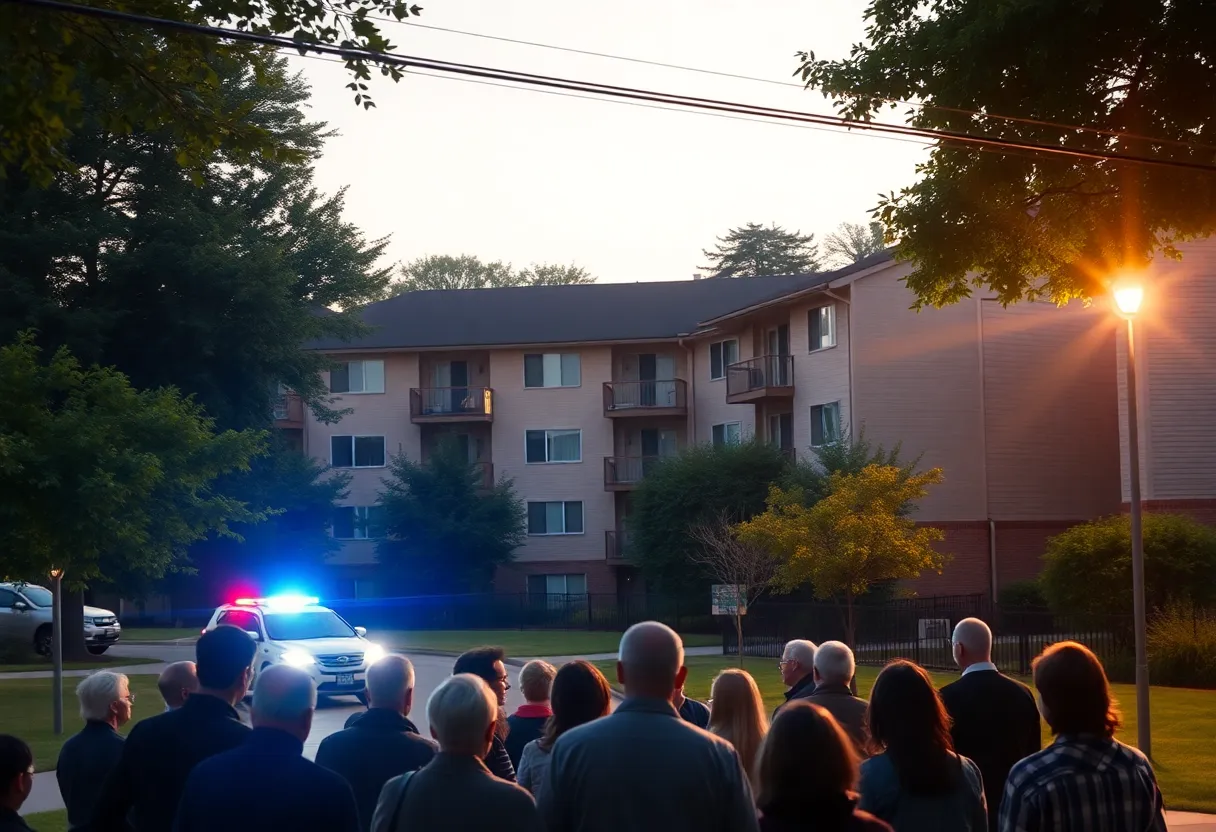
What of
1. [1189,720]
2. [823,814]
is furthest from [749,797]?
[1189,720]

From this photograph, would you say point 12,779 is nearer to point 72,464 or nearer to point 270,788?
point 270,788

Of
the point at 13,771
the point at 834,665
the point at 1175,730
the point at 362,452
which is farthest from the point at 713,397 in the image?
the point at 13,771

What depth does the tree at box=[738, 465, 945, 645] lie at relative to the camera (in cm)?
2870

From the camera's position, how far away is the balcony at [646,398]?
58719 millimetres

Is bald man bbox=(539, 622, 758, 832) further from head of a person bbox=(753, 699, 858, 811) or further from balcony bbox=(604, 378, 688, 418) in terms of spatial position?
balcony bbox=(604, 378, 688, 418)

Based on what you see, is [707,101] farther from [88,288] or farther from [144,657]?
[144,657]

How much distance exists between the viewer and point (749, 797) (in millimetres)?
4789

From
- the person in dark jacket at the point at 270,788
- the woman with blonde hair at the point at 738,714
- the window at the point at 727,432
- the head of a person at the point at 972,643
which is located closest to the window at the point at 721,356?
the window at the point at 727,432

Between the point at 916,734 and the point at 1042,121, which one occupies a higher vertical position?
the point at 1042,121

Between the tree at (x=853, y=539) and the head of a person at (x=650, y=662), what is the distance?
2379 centimetres

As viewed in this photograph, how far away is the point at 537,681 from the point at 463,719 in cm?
273

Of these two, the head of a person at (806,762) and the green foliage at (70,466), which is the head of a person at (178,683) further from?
the green foliage at (70,466)

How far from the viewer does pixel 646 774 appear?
4.77 meters

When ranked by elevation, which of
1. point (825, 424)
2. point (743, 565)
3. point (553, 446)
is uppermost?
point (553, 446)
